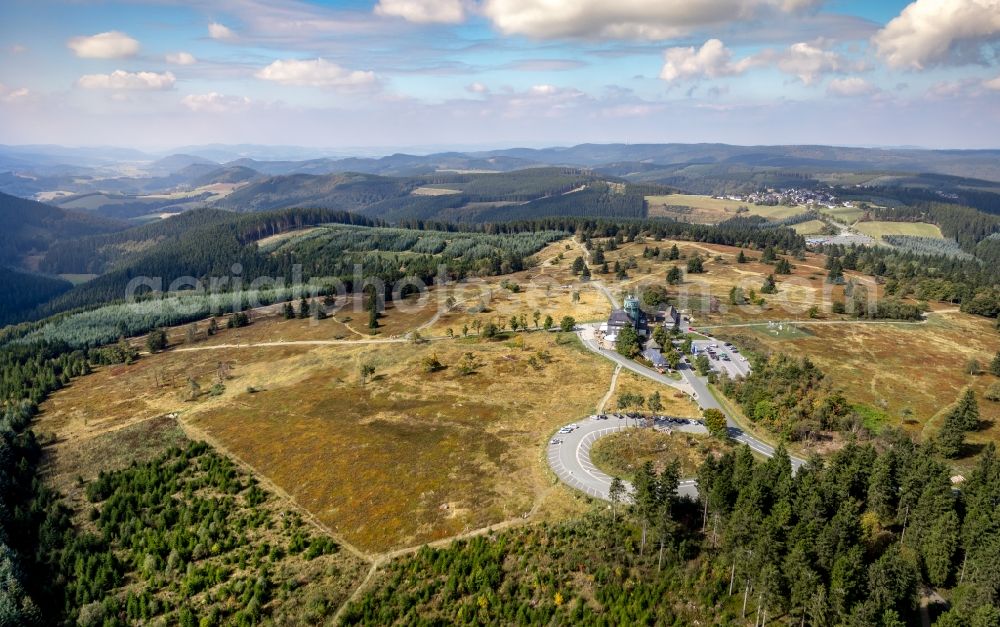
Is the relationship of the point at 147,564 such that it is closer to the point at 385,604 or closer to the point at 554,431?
the point at 385,604

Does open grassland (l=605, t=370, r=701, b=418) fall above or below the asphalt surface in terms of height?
above

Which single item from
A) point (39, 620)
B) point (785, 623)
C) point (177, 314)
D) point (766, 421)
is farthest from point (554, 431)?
point (177, 314)

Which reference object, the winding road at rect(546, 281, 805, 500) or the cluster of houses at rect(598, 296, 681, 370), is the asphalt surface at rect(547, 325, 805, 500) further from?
the cluster of houses at rect(598, 296, 681, 370)

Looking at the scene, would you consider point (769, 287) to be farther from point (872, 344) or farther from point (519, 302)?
point (519, 302)

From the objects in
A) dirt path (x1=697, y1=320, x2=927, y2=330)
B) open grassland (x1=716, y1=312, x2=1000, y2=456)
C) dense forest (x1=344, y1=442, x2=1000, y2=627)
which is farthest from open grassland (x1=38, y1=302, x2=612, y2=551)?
open grassland (x1=716, y1=312, x2=1000, y2=456)

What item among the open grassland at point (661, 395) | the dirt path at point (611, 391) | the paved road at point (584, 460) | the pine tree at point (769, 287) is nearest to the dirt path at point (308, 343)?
the dirt path at point (611, 391)

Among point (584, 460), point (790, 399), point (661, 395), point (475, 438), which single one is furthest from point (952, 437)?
point (475, 438)
